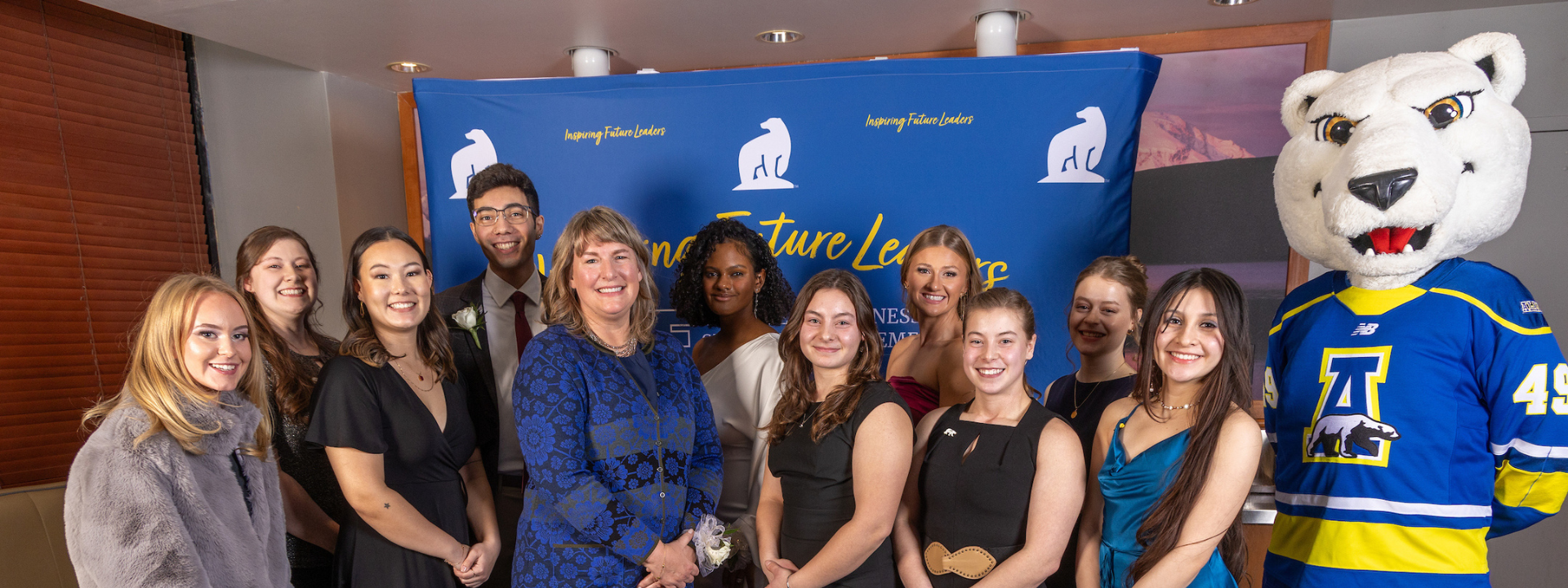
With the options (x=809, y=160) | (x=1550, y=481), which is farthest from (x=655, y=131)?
(x=1550, y=481)

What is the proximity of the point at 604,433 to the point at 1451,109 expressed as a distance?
210 cm

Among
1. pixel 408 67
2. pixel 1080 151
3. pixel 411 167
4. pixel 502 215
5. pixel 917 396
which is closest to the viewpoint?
pixel 917 396

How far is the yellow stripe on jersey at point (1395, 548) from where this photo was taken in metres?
1.79

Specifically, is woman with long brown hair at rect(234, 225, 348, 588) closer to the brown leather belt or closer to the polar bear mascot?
the brown leather belt

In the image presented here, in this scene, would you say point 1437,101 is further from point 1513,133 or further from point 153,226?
point 153,226

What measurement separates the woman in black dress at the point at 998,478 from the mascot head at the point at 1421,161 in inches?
30.5

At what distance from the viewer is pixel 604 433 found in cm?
186

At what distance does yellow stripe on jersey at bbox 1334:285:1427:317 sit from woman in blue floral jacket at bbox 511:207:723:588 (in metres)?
1.67

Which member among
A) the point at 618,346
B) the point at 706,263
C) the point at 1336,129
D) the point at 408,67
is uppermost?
the point at 408,67

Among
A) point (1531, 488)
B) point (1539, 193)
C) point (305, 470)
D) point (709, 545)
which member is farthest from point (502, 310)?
point (1539, 193)

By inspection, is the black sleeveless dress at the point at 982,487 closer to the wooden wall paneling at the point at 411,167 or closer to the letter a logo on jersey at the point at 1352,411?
the letter a logo on jersey at the point at 1352,411

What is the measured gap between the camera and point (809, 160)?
3258 millimetres

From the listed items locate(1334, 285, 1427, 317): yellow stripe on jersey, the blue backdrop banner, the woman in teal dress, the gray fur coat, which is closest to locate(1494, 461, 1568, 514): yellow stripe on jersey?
locate(1334, 285, 1427, 317): yellow stripe on jersey

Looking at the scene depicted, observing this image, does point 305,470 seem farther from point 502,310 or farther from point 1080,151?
point 1080,151
